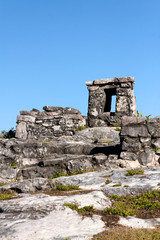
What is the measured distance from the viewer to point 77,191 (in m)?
6.24

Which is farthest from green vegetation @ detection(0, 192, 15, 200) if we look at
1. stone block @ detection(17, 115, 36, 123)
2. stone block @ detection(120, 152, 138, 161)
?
stone block @ detection(17, 115, 36, 123)

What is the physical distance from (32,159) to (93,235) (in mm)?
5488

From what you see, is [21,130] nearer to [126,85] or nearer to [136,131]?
[126,85]

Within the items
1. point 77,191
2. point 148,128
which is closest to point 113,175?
point 77,191

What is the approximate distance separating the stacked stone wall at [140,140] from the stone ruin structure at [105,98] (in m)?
4.61

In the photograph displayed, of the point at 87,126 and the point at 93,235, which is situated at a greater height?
the point at 87,126

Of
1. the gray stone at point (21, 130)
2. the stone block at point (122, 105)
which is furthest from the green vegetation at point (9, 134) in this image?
the stone block at point (122, 105)

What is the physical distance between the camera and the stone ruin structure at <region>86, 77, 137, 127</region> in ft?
44.1

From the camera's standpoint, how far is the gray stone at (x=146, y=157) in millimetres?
8156

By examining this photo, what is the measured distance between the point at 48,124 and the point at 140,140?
237 inches

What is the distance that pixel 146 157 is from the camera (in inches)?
323

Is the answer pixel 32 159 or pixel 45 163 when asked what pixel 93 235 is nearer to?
pixel 45 163

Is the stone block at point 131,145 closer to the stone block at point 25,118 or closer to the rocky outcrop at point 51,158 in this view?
the rocky outcrop at point 51,158

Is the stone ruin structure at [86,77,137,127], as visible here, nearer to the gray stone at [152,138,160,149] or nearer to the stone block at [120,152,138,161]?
the gray stone at [152,138,160,149]
